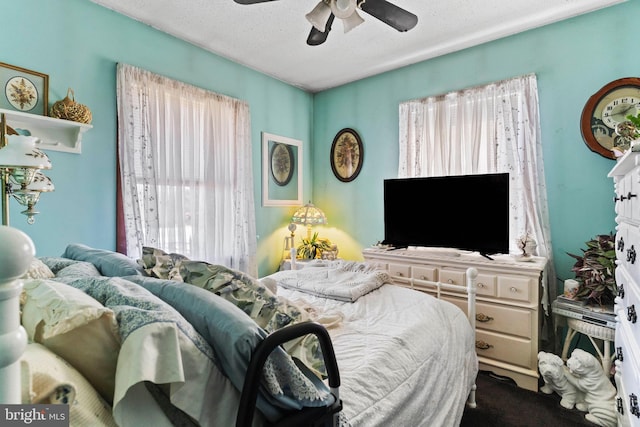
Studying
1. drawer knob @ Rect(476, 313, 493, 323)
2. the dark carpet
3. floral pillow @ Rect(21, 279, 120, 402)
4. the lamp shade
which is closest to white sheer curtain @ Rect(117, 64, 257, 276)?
the lamp shade

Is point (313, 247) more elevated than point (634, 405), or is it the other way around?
point (313, 247)

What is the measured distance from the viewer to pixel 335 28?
2.82 m

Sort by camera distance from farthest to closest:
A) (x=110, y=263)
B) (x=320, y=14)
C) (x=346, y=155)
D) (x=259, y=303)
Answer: (x=346, y=155) < (x=320, y=14) < (x=110, y=263) < (x=259, y=303)

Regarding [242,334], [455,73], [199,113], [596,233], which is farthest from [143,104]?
[596,233]

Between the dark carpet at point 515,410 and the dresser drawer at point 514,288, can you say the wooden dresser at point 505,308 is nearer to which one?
the dresser drawer at point 514,288

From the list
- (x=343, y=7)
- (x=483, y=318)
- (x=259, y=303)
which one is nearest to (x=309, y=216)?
(x=483, y=318)

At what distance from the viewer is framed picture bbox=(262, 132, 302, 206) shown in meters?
3.81

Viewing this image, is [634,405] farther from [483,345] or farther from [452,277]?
[452,277]

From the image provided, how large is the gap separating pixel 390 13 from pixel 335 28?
103 cm

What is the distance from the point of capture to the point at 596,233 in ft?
8.29

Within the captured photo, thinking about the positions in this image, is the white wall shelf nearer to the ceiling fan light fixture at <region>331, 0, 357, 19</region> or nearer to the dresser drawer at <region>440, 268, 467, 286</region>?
the ceiling fan light fixture at <region>331, 0, 357, 19</region>

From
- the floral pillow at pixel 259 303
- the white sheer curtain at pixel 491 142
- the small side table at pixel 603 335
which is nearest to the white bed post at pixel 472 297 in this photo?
the small side table at pixel 603 335

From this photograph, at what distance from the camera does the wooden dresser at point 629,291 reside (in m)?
1.20

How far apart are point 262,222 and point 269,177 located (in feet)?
1.80
